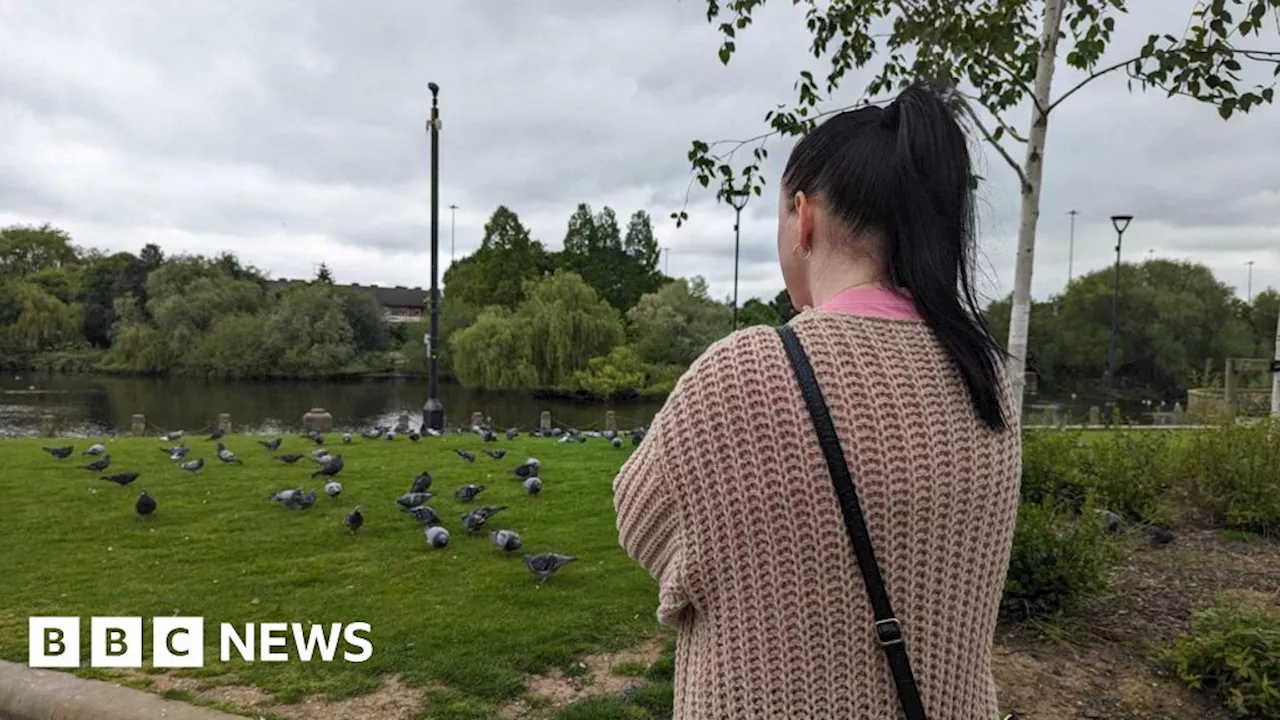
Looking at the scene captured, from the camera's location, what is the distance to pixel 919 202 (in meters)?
1.12

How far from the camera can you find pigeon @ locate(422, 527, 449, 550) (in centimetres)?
607

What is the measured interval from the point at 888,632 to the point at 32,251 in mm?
77436

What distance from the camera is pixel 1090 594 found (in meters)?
4.27

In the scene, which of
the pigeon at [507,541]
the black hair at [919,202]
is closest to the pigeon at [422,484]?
the pigeon at [507,541]

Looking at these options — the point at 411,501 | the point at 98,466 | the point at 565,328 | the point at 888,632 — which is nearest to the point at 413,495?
the point at 411,501

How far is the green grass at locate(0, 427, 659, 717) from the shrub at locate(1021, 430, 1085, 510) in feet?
10.1

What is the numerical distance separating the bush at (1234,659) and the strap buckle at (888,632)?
10.2 feet

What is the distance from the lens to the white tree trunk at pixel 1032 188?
4410 mm

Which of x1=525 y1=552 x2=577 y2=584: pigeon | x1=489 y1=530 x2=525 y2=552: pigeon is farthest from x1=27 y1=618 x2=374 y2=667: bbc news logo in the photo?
x1=489 y1=530 x2=525 y2=552: pigeon

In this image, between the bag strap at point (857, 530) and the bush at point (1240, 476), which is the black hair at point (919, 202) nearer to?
the bag strap at point (857, 530)

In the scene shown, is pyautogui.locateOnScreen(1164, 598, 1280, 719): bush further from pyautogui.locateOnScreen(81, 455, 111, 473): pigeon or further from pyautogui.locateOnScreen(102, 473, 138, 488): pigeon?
pyautogui.locateOnScreen(81, 455, 111, 473): pigeon

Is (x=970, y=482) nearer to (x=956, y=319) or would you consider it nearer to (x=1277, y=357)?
(x=956, y=319)

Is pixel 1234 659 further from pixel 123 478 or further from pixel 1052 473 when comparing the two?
pixel 123 478

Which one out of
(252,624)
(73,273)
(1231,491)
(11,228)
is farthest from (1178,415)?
(11,228)
